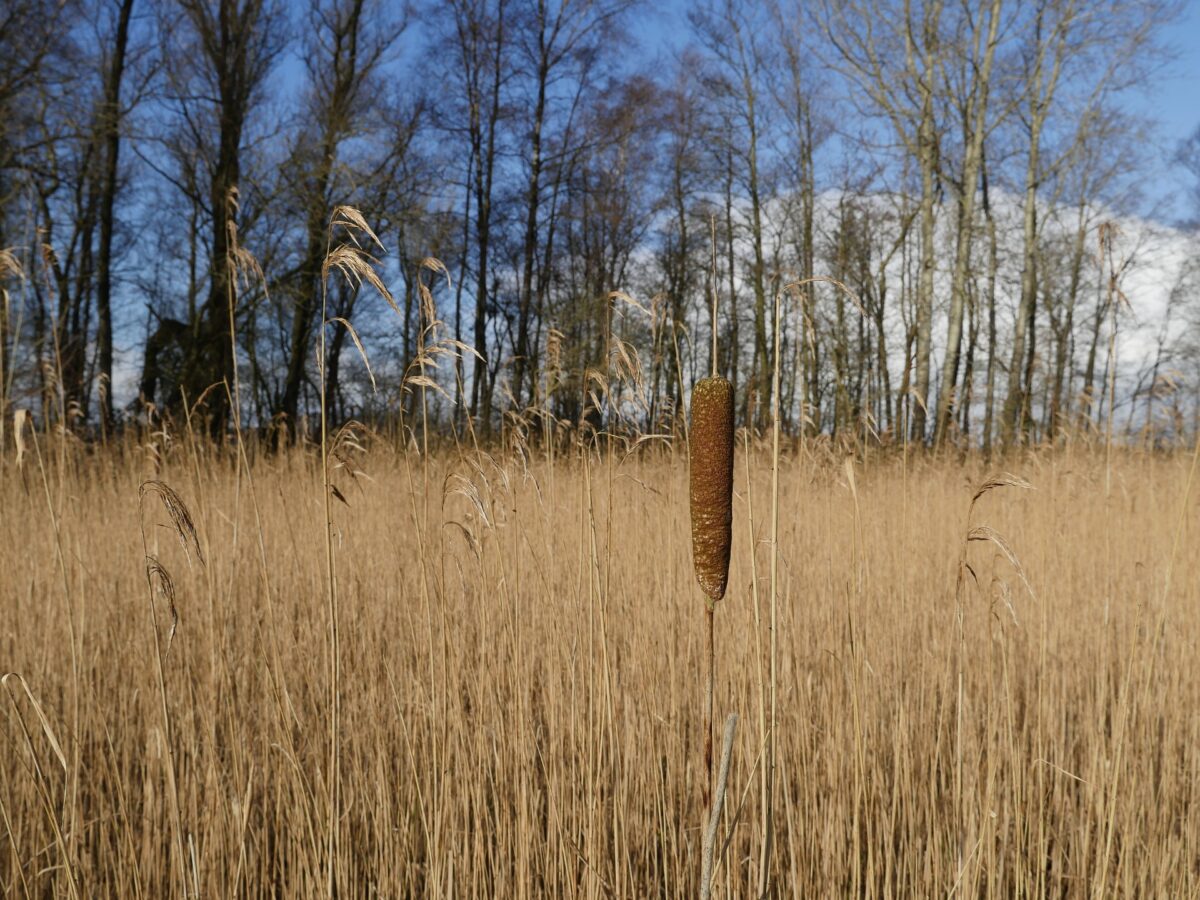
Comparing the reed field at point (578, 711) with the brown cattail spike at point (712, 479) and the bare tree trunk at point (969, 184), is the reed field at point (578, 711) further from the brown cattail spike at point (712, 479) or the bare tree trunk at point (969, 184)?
the bare tree trunk at point (969, 184)

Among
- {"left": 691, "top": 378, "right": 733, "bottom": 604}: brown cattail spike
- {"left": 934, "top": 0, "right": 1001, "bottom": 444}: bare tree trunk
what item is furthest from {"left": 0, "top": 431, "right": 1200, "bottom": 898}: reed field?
{"left": 934, "top": 0, "right": 1001, "bottom": 444}: bare tree trunk

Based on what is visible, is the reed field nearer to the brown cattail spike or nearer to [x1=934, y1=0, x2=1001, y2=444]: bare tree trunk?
the brown cattail spike

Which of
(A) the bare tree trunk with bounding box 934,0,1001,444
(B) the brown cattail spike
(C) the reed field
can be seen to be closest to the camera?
(B) the brown cattail spike

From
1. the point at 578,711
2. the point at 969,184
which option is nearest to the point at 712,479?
the point at 578,711

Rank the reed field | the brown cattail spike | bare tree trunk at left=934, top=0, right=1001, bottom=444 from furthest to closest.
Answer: bare tree trunk at left=934, top=0, right=1001, bottom=444, the reed field, the brown cattail spike

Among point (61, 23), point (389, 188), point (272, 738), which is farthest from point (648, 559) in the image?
point (61, 23)

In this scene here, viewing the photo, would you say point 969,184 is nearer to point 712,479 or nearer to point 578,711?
point 578,711

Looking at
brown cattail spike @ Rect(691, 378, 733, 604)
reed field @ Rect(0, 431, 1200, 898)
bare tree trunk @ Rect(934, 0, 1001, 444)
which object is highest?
bare tree trunk @ Rect(934, 0, 1001, 444)

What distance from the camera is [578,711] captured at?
225 centimetres

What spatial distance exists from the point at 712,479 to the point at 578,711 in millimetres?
1709

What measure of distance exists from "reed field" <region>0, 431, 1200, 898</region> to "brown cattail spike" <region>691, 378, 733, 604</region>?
24cm

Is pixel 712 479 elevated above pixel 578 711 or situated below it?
above

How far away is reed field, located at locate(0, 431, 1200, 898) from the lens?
1654mm

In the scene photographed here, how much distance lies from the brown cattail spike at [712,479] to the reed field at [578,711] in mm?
242
